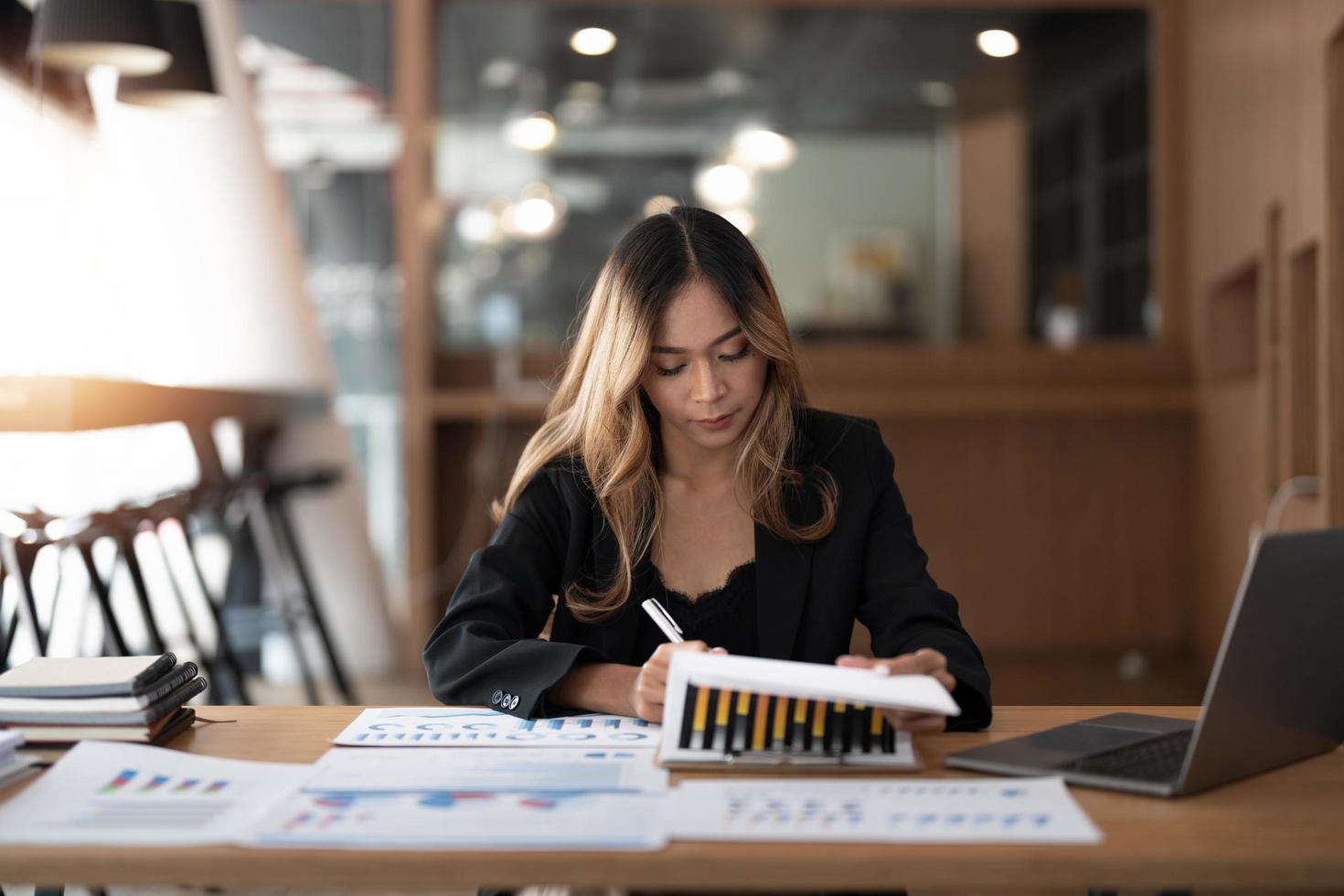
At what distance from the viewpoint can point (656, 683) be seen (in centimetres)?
129

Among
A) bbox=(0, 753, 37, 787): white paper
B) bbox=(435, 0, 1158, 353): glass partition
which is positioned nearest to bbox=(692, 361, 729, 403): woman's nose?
bbox=(0, 753, 37, 787): white paper

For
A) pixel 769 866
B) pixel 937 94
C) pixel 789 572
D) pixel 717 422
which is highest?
pixel 937 94

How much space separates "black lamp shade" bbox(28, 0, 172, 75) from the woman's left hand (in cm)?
229

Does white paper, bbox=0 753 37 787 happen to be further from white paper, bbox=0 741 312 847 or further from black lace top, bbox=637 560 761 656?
black lace top, bbox=637 560 761 656

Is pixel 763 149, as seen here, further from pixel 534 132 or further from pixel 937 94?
pixel 534 132

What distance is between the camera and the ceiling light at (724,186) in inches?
208

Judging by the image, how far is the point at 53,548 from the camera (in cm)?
296

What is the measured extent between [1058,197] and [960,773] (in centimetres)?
445

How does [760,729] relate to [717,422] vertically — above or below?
below

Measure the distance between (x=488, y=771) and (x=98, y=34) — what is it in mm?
2251

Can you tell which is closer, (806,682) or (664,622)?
(806,682)

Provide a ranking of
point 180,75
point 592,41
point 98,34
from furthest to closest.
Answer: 1. point 592,41
2. point 180,75
3. point 98,34

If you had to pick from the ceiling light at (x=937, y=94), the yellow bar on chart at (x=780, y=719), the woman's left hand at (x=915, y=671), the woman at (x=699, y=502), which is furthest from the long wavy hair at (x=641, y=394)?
the ceiling light at (x=937, y=94)

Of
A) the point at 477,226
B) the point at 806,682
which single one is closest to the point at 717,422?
the point at 806,682
